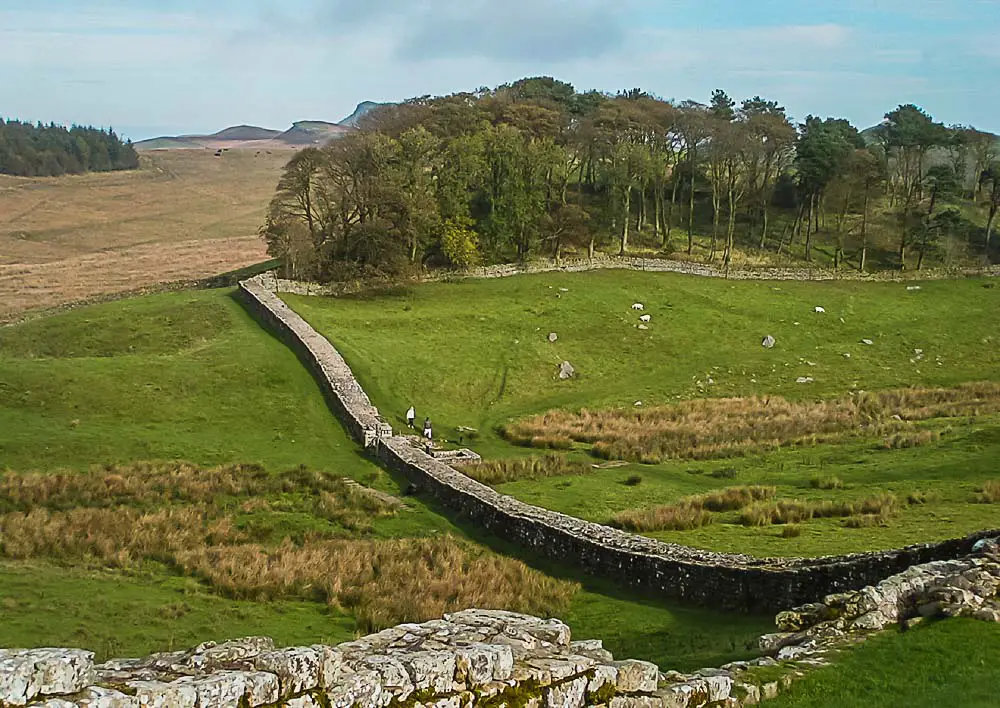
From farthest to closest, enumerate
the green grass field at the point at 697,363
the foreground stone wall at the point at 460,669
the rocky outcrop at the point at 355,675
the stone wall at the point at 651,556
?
the green grass field at the point at 697,363
the stone wall at the point at 651,556
the foreground stone wall at the point at 460,669
the rocky outcrop at the point at 355,675

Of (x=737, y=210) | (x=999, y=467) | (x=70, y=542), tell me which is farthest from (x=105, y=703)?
(x=737, y=210)

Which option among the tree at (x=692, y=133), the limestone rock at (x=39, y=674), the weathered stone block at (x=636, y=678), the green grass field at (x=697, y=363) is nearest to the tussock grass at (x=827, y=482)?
the green grass field at (x=697, y=363)

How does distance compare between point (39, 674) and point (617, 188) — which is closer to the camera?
point (39, 674)

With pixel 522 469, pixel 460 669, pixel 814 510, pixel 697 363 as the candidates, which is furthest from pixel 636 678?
pixel 697 363

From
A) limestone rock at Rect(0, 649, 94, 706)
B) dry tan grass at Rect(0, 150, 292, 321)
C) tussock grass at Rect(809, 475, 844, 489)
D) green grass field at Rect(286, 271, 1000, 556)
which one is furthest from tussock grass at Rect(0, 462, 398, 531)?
dry tan grass at Rect(0, 150, 292, 321)

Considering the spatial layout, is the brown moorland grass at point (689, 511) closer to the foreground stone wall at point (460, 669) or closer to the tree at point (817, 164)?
the foreground stone wall at point (460, 669)

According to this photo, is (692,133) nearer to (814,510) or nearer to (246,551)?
(814,510)
